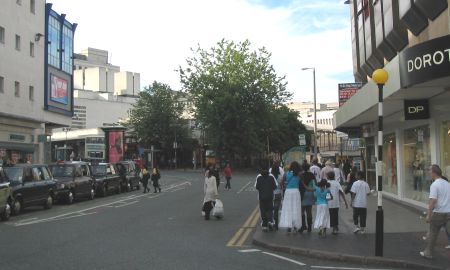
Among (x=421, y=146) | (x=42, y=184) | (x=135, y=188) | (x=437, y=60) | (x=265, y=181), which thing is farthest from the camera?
(x=135, y=188)

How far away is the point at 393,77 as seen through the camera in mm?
13977

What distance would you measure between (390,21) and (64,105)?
3155 cm

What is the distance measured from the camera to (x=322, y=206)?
518 inches

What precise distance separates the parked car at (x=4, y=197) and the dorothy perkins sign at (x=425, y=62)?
39.5 feet

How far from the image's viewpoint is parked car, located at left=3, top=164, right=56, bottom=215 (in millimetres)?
19297

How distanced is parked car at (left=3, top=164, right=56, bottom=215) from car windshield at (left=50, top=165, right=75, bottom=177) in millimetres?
3086

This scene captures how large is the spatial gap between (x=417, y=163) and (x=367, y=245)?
907cm

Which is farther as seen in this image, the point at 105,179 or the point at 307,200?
the point at 105,179

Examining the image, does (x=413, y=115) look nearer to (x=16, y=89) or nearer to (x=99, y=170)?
(x=99, y=170)

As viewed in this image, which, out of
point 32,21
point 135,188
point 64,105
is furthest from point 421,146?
point 64,105

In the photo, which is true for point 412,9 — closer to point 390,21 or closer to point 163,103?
point 390,21

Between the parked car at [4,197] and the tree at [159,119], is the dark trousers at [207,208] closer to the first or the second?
the parked car at [4,197]

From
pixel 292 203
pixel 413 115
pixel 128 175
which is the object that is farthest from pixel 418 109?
pixel 128 175

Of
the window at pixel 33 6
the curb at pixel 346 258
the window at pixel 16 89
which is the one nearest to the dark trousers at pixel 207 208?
the curb at pixel 346 258
